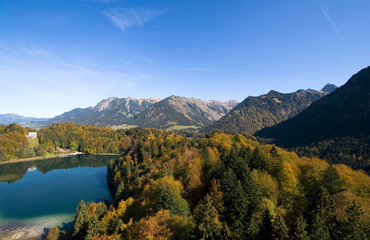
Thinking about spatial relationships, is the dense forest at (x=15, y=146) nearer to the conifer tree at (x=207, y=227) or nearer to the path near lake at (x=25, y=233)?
the path near lake at (x=25, y=233)

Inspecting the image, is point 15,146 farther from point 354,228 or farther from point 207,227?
point 354,228

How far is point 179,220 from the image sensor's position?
29812 millimetres

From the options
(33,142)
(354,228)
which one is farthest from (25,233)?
(33,142)

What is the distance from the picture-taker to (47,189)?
295 ft

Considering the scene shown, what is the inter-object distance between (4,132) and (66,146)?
49441mm

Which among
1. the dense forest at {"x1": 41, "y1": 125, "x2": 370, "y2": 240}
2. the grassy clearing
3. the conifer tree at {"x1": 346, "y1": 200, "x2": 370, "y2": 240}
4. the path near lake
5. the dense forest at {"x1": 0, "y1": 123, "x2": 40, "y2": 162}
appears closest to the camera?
the conifer tree at {"x1": 346, "y1": 200, "x2": 370, "y2": 240}

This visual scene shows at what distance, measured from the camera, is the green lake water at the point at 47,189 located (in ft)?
203

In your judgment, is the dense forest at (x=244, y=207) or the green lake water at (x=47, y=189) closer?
the dense forest at (x=244, y=207)

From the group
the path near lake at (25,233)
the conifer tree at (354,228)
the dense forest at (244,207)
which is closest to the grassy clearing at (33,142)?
the path near lake at (25,233)

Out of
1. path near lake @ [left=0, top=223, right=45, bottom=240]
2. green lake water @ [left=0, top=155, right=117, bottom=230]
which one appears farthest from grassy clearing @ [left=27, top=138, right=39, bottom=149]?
path near lake @ [left=0, top=223, right=45, bottom=240]

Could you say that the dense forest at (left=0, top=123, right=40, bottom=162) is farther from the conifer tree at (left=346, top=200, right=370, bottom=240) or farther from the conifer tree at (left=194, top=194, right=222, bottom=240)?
the conifer tree at (left=346, top=200, right=370, bottom=240)

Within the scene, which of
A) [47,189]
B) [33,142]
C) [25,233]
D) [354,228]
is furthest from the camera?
[33,142]

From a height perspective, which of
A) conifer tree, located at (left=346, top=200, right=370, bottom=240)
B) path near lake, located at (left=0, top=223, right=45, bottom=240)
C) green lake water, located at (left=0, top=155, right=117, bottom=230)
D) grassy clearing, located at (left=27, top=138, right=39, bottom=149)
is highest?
conifer tree, located at (left=346, top=200, right=370, bottom=240)

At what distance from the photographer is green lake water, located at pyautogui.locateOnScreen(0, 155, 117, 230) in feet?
203
